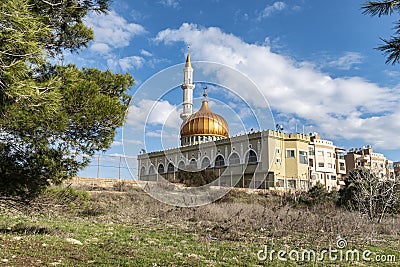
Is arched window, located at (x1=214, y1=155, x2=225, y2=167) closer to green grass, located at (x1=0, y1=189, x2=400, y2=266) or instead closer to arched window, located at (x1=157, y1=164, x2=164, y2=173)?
arched window, located at (x1=157, y1=164, x2=164, y2=173)

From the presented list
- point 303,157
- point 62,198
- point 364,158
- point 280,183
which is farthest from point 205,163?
point 62,198

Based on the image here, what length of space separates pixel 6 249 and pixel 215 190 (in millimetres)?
20251

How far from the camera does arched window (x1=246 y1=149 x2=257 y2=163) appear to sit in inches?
1486

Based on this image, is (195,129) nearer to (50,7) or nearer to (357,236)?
(357,236)

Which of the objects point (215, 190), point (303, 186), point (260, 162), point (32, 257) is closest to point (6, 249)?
point (32, 257)

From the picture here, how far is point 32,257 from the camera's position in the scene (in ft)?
22.3

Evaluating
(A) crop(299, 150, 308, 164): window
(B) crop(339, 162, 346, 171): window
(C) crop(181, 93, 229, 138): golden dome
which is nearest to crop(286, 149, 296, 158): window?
Result: (A) crop(299, 150, 308, 164): window

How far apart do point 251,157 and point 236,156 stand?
1.62m

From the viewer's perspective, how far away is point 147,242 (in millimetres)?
9156

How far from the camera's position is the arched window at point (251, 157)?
37750 mm

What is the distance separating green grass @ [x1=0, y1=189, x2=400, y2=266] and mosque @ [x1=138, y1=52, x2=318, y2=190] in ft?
67.2

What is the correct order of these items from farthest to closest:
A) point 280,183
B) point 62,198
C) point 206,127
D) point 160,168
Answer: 1. point 160,168
2. point 206,127
3. point 280,183
4. point 62,198

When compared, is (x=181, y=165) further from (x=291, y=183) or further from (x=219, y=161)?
(x=291, y=183)

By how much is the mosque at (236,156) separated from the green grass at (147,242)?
20485 mm
